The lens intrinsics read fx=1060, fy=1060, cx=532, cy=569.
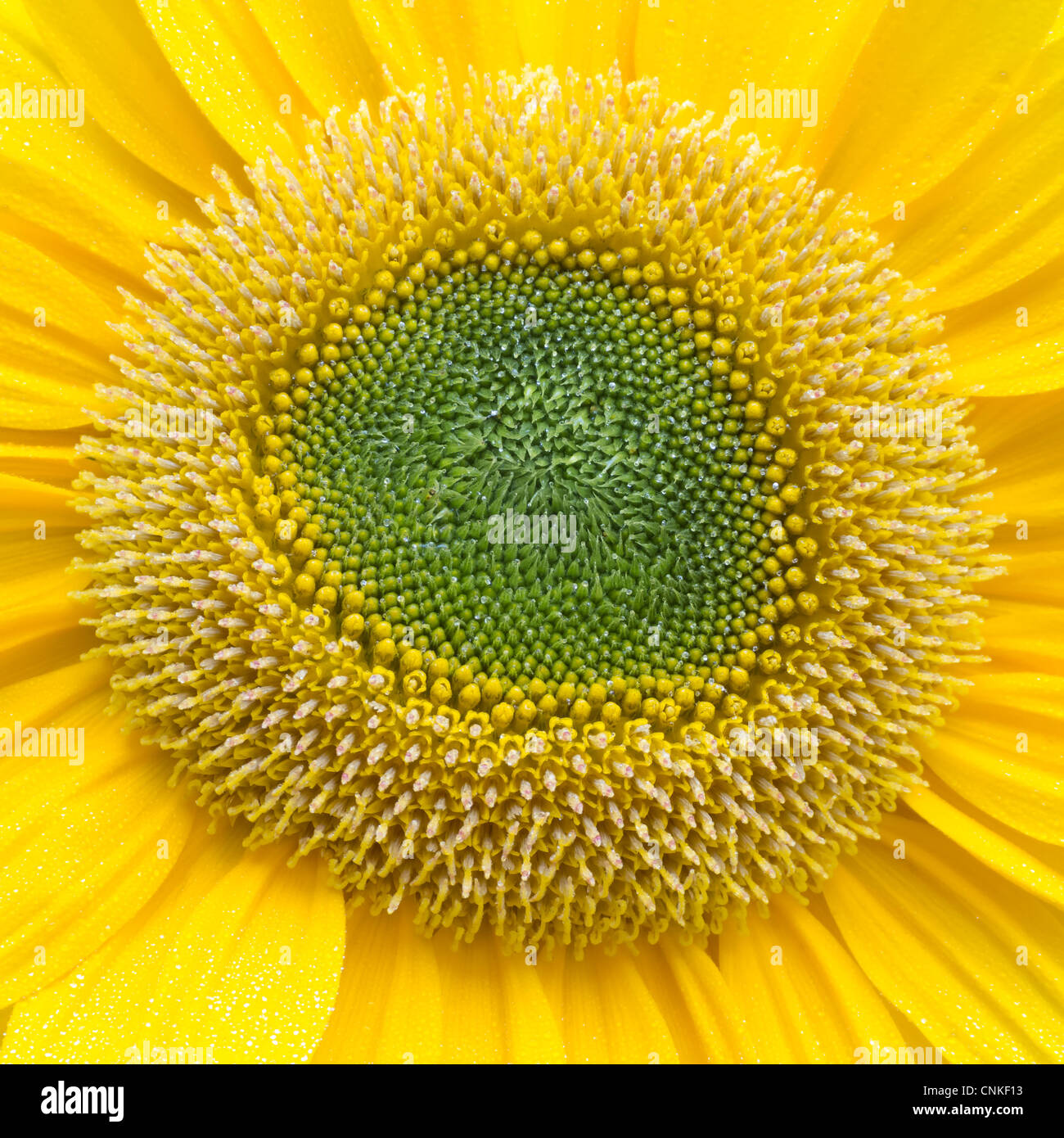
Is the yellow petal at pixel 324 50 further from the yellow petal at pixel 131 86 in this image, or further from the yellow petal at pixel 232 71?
the yellow petal at pixel 131 86

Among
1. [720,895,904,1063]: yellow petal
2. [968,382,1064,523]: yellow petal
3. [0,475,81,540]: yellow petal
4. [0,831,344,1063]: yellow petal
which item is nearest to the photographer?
[0,831,344,1063]: yellow petal

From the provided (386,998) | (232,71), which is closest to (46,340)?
(232,71)

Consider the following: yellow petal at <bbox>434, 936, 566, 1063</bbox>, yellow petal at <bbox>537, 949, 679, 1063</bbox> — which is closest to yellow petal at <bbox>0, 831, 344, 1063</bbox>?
yellow petal at <bbox>434, 936, 566, 1063</bbox>

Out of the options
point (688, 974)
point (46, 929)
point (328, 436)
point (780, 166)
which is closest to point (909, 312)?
point (780, 166)

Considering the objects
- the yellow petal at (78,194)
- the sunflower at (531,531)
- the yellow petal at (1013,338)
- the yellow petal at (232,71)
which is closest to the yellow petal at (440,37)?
the sunflower at (531,531)

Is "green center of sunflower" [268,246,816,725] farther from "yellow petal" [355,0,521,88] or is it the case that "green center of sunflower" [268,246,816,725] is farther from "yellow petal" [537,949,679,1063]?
"yellow petal" [537,949,679,1063]

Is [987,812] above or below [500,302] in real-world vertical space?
below

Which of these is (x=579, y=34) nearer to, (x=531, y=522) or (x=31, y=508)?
(x=531, y=522)

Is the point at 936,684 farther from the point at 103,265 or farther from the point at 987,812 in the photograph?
the point at 103,265
